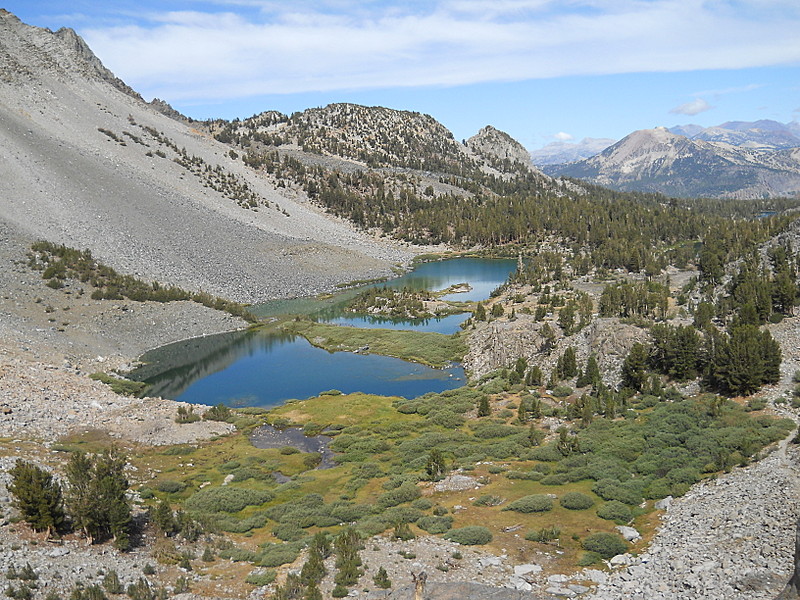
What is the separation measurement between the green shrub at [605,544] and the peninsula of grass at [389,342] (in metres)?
40.4

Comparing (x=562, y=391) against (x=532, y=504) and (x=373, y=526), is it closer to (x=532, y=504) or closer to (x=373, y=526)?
(x=532, y=504)

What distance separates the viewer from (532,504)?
27.9m

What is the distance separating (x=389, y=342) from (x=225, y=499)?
4176 cm

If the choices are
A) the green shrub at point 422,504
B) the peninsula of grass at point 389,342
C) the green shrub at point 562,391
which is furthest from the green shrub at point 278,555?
the peninsula of grass at point 389,342

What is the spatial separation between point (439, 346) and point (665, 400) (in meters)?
32.7

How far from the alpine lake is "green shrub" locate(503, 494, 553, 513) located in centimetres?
2791

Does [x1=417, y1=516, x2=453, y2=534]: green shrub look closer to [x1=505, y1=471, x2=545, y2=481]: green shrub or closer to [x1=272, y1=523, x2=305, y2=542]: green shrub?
[x1=272, y1=523, x2=305, y2=542]: green shrub

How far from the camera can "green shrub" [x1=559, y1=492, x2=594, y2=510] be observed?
90.7ft

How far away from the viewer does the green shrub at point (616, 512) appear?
26.1 meters

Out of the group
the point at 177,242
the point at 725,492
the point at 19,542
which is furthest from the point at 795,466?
the point at 177,242

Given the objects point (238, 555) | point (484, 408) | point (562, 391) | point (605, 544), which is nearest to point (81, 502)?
point (238, 555)

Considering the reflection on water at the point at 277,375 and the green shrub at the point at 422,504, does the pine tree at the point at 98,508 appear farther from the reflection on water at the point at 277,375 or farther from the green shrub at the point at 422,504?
the reflection on water at the point at 277,375

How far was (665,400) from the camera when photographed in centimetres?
4044

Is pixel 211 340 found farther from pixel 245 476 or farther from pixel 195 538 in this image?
pixel 195 538
